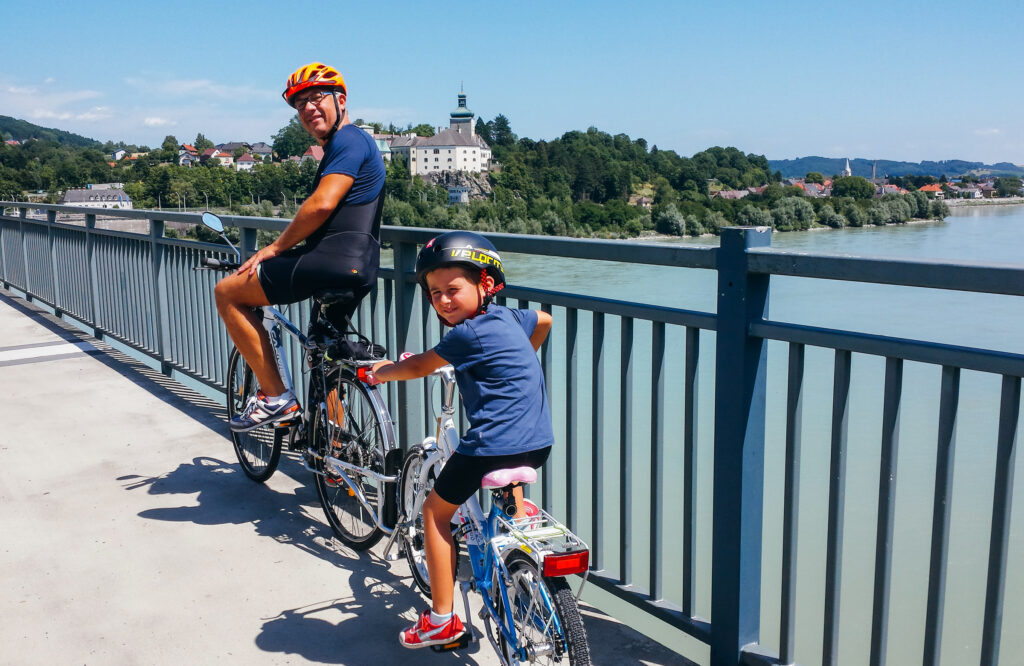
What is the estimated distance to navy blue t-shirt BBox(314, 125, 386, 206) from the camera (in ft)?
10.6

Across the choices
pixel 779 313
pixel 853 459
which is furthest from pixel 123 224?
pixel 779 313

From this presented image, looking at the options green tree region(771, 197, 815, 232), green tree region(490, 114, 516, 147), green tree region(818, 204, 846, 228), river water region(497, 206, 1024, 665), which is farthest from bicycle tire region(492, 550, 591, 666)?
green tree region(490, 114, 516, 147)

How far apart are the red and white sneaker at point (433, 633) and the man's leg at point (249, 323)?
4.87ft

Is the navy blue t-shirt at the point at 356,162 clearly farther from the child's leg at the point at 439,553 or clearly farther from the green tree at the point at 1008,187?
the green tree at the point at 1008,187

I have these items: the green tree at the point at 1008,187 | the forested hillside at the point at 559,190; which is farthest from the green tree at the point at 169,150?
the green tree at the point at 1008,187

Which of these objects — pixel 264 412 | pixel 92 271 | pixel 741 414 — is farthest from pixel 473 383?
pixel 92 271

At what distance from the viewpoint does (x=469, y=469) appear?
223 cm

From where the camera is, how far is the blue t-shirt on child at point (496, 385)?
2182 mm

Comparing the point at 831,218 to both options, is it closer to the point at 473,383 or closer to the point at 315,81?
the point at 315,81

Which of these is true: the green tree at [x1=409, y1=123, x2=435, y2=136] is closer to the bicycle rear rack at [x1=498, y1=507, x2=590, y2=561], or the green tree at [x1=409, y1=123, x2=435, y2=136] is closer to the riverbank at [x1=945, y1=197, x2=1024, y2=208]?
the riverbank at [x1=945, y1=197, x2=1024, y2=208]

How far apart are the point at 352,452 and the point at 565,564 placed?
149 centimetres

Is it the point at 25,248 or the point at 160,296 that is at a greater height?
the point at 25,248

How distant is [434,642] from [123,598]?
1237 mm

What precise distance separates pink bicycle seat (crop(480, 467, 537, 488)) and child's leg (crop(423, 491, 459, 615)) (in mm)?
206
